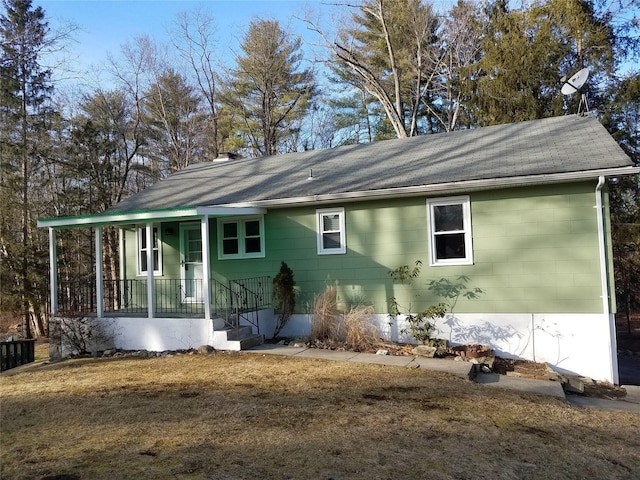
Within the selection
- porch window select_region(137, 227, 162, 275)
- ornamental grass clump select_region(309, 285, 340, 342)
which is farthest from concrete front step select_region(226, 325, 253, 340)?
porch window select_region(137, 227, 162, 275)

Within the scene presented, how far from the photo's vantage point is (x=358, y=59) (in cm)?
2278

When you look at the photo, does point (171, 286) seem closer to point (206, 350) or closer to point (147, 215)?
point (147, 215)

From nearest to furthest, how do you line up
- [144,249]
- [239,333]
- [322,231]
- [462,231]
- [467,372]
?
[467,372] < [462,231] < [239,333] < [322,231] < [144,249]

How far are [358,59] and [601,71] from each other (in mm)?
10415

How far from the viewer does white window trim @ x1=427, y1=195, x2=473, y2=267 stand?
30.2ft

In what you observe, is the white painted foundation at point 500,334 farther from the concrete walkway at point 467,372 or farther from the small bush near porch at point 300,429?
the small bush near porch at point 300,429

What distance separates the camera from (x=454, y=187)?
899 centimetres

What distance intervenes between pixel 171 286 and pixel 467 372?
25.2 feet

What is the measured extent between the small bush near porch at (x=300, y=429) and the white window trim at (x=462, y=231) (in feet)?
9.10

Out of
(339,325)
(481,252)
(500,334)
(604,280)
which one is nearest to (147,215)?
(339,325)

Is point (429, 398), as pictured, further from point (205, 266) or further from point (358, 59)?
point (358, 59)

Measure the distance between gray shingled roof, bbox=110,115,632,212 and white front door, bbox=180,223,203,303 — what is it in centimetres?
77

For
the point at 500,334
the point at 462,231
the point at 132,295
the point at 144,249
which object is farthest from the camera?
Answer: the point at 132,295

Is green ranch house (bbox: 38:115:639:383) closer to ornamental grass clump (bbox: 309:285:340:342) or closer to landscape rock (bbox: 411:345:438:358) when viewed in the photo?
ornamental grass clump (bbox: 309:285:340:342)
